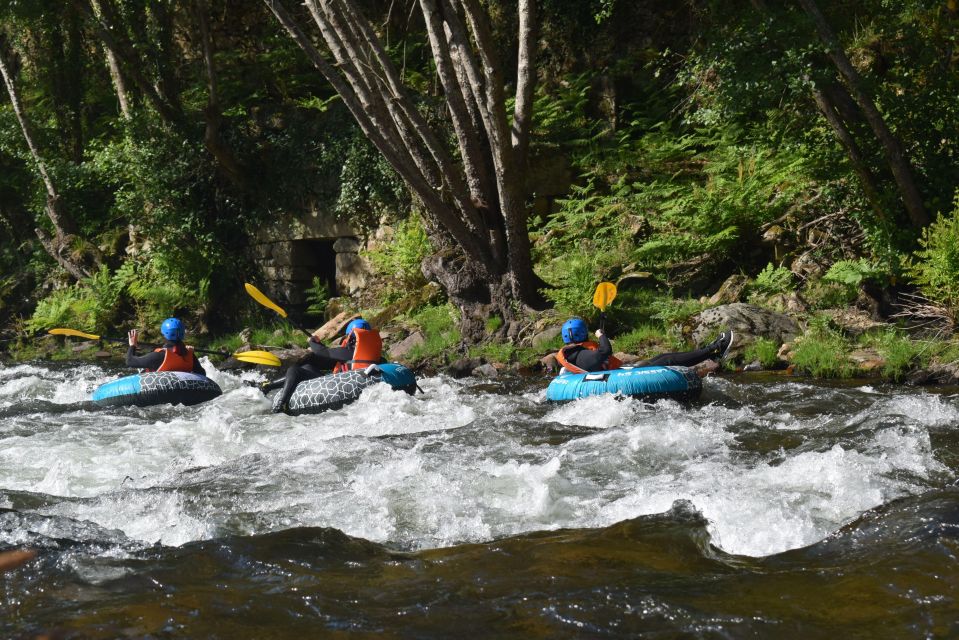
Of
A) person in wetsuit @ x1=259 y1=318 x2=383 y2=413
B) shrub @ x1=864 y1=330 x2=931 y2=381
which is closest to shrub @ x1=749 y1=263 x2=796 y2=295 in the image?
shrub @ x1=864 y1=330 x2=931 y2=381

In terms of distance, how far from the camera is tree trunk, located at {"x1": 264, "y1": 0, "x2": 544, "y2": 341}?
995 centimetres

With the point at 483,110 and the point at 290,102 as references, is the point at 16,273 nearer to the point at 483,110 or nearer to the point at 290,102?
the point at 290,102

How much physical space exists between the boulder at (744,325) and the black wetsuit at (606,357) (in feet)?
4.77

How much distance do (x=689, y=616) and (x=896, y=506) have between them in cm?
169

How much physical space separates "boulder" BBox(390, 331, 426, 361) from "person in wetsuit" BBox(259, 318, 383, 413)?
250cm

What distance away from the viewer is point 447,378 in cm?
1058

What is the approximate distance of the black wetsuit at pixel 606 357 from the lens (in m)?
8.23

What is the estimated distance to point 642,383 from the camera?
7.75 m

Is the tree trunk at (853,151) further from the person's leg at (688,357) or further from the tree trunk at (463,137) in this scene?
the tree trunk at (463,137)

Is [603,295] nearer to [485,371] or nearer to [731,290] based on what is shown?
[485,371]

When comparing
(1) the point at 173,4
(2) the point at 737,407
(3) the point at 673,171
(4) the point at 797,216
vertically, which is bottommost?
(2) the point at 737,407

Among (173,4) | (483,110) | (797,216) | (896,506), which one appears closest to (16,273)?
(173,4)

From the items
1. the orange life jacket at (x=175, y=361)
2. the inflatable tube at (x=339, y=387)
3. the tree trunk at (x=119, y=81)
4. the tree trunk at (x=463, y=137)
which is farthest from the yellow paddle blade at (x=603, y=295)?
the tree trunk at (x=119, y=81)

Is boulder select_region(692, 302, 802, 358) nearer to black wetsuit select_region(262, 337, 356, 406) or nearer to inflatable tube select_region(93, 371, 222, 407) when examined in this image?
black wetsuit select_region(262, 337, 356, 406)
